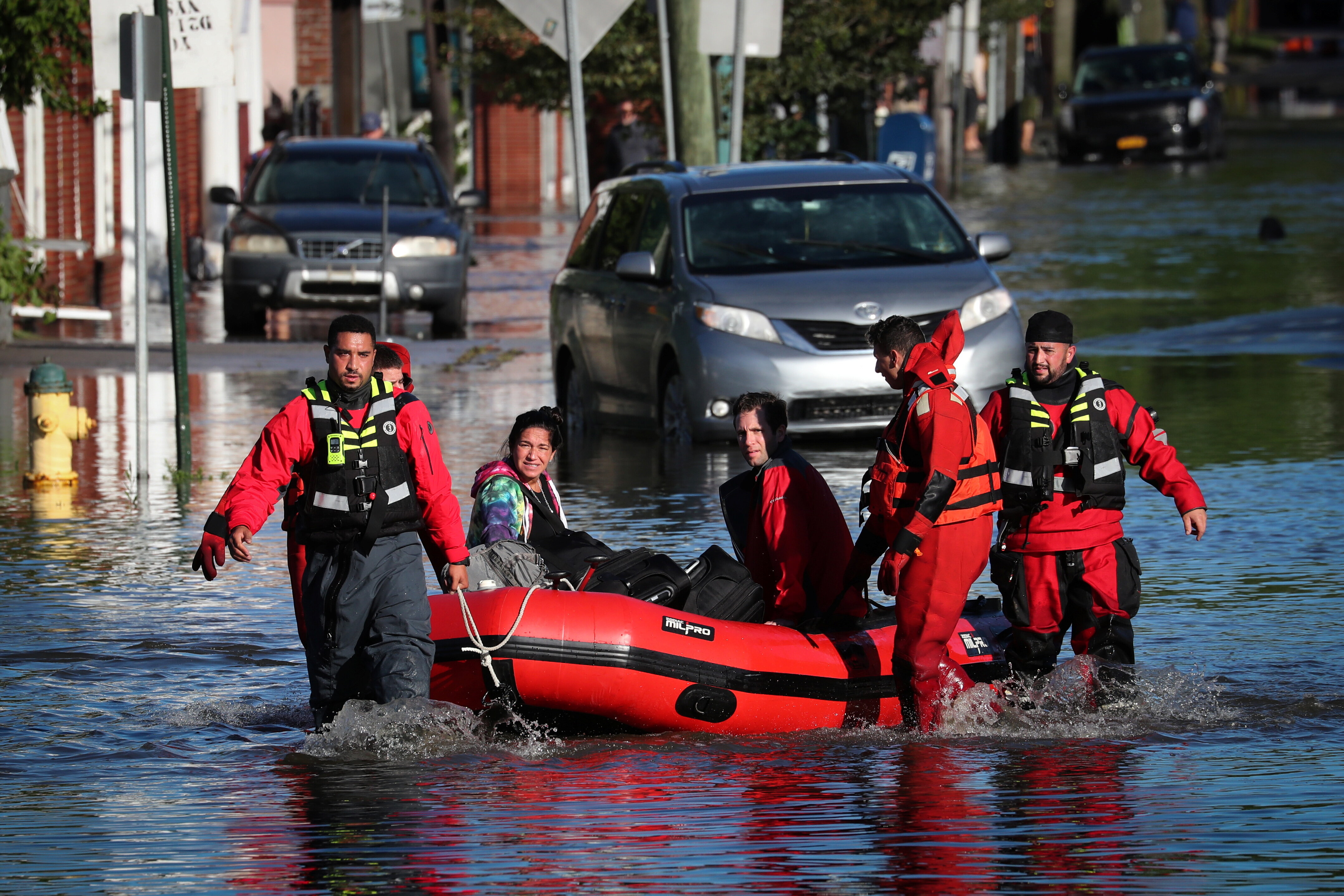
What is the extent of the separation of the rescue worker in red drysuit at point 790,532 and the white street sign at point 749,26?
11596 millimetres

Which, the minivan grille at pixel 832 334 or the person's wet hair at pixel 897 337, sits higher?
the person's wet hair at pixel 897 337

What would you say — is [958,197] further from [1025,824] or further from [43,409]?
[1025,824]

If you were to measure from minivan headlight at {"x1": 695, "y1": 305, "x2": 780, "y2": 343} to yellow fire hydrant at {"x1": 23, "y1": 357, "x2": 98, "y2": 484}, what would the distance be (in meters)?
3.57

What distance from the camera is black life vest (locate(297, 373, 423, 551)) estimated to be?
6957 millimetres

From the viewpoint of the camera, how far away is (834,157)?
51.8 ft

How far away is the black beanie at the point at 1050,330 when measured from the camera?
746 cm

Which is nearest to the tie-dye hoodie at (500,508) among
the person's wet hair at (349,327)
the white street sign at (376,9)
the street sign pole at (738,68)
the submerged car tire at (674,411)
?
the person's wet hair at (349,327)

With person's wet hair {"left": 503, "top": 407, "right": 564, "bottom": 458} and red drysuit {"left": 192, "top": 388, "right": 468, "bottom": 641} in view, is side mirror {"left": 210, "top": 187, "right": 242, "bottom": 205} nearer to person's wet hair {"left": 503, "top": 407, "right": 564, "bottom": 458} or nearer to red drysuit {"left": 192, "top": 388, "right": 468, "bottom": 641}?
person's wet hair {"left": 503, "top": 407, "right": 564, "bottom": 458}

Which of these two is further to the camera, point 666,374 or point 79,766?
point 666,374

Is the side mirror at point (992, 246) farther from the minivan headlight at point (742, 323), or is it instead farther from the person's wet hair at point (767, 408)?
the person's wet hair at point (767, 408)

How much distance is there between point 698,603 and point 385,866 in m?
2.12

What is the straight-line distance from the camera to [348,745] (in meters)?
7.14

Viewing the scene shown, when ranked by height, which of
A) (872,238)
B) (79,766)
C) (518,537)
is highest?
(872,238)

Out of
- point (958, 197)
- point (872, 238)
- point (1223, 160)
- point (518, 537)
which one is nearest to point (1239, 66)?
point (1223, 160)
